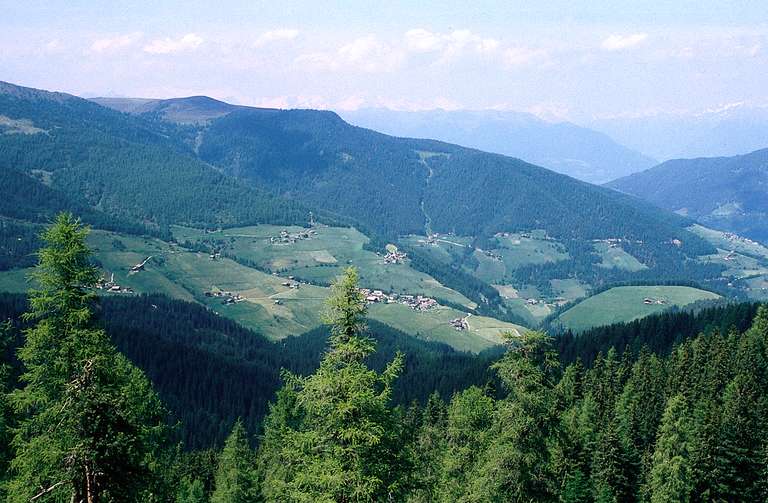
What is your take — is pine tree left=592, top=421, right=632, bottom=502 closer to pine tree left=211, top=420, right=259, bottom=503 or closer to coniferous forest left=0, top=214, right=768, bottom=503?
coniferous forest left=0, top=214, right=768, bottom=503

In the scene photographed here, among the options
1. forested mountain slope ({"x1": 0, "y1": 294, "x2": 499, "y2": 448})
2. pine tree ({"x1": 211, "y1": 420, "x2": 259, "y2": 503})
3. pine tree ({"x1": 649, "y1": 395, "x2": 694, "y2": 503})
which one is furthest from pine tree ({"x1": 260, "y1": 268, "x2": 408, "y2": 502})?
forested mountain slope ({"x1": 0, "y1": 294, "x2": 499, "y2": 448})

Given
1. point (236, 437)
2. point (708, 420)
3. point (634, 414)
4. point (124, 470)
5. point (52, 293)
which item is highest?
point (52, 293)

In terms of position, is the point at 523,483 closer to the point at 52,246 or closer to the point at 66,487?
the point at 66,487

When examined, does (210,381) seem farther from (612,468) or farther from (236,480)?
(612,468)

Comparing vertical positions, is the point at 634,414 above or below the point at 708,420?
below

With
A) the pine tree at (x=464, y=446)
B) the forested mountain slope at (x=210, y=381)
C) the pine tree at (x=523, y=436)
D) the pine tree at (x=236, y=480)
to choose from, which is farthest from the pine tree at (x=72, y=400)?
the forested mountain slope at (x=210, y=381)

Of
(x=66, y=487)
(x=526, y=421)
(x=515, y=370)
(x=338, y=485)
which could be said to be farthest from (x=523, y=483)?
(x=66, y=487)

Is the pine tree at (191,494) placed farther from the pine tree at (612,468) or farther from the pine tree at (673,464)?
the pine tree at (673,464)
